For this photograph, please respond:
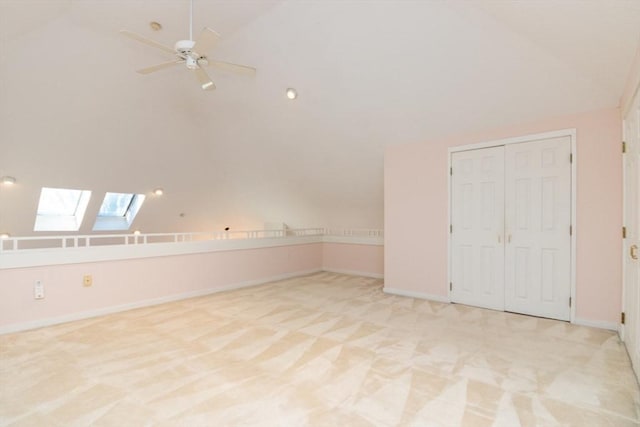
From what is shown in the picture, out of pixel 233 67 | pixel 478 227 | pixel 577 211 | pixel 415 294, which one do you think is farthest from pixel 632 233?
pixel 233 67

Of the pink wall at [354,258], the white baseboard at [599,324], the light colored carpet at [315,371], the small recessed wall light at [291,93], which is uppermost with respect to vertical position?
the small recessed wall light at [291,93]

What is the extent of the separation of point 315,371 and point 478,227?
2723mm

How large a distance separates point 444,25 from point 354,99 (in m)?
1.40

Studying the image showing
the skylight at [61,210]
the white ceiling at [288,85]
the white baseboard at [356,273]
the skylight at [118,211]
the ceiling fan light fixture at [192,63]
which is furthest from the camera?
the skylight at [118,211]

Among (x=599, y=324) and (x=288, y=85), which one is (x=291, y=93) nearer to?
(x=288, y=85)

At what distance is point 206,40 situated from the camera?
2592 mm

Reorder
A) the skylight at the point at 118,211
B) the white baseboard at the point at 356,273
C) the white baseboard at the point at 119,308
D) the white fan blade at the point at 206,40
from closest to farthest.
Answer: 1. the white fan blade at the point at 206,40
2. the white baseboard at the point at 119,308
3. the white baseboard at the point at 356,273
4. the skylight at the point at 118,211

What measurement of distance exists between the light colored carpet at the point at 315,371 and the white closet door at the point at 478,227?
1.26ft

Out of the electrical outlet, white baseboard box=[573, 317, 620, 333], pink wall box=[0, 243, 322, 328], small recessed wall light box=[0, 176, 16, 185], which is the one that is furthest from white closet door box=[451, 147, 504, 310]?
small recessed wall light box=[0, 176, 16, 185]

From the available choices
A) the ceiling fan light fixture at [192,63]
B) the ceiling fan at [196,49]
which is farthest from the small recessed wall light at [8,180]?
the ceiling fan light fixture at [192,63]

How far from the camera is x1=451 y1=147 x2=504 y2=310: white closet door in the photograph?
3881mm

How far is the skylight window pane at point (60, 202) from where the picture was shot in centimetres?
614

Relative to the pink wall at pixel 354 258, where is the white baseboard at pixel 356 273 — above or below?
below

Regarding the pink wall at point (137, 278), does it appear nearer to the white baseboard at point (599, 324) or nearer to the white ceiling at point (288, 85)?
the white ceiling at point (288, 85)
